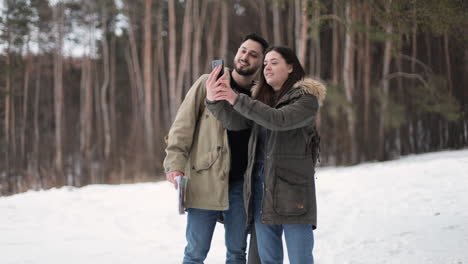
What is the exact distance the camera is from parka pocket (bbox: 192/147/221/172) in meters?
2.67

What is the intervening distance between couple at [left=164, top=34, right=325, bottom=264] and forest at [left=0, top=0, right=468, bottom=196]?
13.4 feet

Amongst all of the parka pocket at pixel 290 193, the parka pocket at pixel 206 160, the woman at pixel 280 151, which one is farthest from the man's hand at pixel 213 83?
the parka pocket at pixel 290 193

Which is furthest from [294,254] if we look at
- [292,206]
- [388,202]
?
[388,202]

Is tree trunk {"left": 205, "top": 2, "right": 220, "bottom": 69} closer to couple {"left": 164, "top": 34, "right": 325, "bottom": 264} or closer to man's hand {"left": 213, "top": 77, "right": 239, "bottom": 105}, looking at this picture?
couple {"left": 164, "top": 34, "right": 325, "bottom": 264}

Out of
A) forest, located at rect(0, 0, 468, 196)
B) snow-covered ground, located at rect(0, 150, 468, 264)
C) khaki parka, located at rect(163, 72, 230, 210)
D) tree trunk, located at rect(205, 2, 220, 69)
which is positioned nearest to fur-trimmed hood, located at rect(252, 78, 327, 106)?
khaki parka, located at rect(163, 72, 230, 210)

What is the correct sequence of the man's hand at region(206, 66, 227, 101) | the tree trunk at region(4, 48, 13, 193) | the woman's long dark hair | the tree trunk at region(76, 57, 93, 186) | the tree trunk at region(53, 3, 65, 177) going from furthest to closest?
the tree trunk at region(53, 3, 65, 177) < the tree trunk at region(76, 57, 93, 186) < the tree trunk at region(4, 48, 13, 193) < the woman's long dark hair < the man's hand at region(206, 66, 227, 101)

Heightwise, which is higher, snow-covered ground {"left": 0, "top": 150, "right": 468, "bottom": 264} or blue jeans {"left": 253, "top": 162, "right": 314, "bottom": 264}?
blue jeans {"left": 253, "top": 162, "right": 314, "bottom": 264}

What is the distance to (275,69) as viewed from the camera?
247 centimetres

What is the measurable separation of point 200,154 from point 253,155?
39cm

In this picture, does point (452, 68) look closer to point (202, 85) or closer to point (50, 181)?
point (50, 181)

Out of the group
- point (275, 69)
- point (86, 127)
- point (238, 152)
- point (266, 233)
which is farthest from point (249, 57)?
point (86, 127)

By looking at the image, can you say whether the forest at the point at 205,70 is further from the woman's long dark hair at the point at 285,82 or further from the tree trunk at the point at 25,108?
the woman's long dark hair at the point at 285,82

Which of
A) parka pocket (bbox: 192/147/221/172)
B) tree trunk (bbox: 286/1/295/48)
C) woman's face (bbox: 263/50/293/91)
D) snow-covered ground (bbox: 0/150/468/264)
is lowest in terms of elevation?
snow-covered ground (bbox: 0/150/468/264)

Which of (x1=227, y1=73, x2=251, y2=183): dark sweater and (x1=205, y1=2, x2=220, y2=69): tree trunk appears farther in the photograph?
(x1=205, y1=2, x2=220, y2=69): tree trunk
